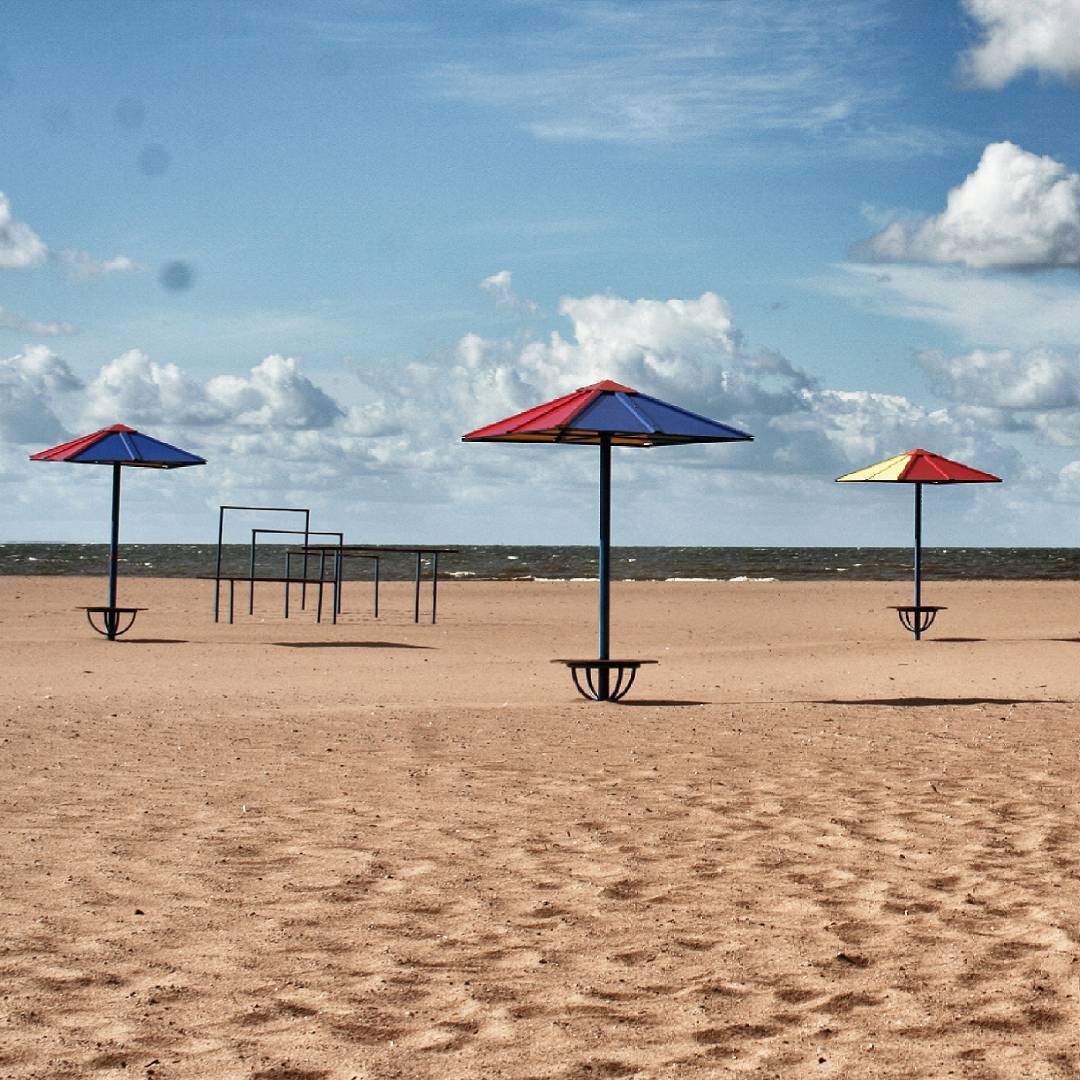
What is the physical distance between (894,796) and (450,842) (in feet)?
8.64

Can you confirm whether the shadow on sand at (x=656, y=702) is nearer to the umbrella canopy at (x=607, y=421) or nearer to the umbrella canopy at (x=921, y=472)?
the umbrella canopy at (x=607, y=421)

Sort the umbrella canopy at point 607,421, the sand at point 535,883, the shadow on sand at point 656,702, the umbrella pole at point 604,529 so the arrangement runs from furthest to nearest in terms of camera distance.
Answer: the umbrella pole at point 604,529 → the shadow on sand at point 656,702 → the umbrella canopy at point 607,421 → the sand at point 535,883

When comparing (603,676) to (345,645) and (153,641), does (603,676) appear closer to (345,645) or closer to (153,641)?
(345,645)

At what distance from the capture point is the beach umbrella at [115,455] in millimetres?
17047

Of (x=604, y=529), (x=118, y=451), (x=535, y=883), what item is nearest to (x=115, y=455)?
(x=118, y=451)

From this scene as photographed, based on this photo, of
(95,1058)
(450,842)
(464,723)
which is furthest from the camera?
(464,723)

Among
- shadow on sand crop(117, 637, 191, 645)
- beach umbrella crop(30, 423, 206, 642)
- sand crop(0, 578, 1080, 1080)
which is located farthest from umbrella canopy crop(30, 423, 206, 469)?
sand crop(0, 578, 1080, 1080)

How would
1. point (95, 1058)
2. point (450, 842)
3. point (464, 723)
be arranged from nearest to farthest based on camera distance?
point (95, 1058)
point (450, 842)
point (464, 723)

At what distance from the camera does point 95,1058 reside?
3754 millimetres

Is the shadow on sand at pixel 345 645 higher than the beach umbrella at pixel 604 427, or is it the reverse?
the beach umbrella at pixel 604 427

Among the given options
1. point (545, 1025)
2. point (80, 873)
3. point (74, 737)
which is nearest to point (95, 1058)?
point (545, 1025)

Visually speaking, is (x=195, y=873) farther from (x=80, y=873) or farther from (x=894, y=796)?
(x=894, y=796)

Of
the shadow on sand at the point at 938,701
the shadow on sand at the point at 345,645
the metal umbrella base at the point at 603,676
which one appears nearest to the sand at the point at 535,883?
the shadow on sand at the point at 938,701

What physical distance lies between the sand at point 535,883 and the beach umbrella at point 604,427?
28.3 inches
